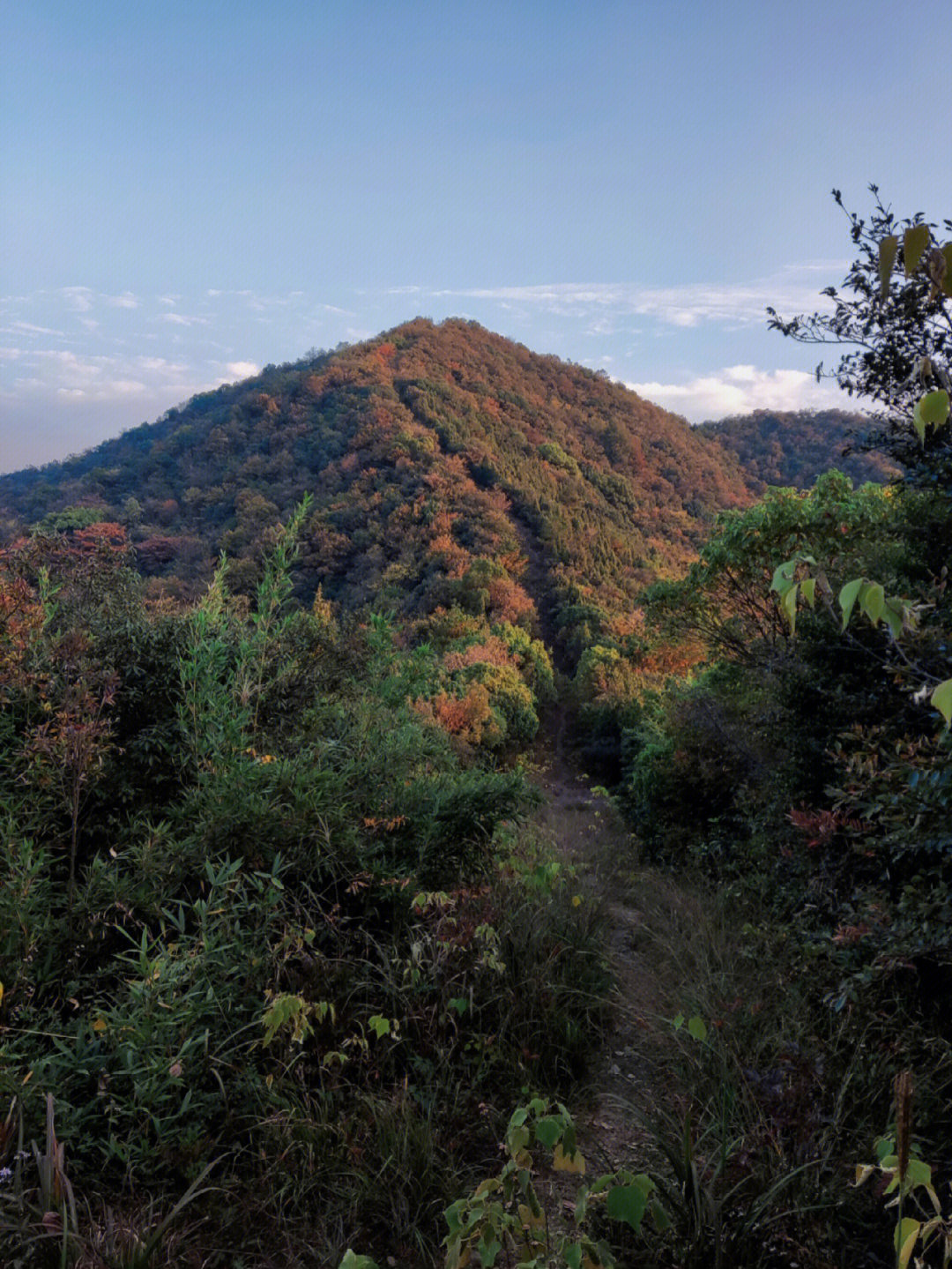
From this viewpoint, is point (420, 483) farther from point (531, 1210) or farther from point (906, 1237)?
point (906, 1237)

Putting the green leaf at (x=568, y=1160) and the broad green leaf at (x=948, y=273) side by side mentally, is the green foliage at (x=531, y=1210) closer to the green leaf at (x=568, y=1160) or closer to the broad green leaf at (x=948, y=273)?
the green leaf at (x=568, y=1160)

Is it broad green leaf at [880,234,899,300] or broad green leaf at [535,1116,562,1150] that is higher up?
broad green leaf at [880,234,899,300]

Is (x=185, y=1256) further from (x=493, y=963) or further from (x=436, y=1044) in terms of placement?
(x=493, y=963)

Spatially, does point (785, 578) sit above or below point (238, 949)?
above

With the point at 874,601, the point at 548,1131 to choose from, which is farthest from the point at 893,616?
the point at 548,1131

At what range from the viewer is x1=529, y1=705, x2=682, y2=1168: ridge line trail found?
280cm

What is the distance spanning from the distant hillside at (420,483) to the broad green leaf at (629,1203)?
18.0 meters

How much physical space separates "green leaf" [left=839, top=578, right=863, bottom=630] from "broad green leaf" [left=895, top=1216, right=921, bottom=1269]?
0.82m

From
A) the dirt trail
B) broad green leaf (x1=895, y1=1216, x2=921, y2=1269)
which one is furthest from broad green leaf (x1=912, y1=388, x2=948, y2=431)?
the dirt trail

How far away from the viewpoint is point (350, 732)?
4.44 meters

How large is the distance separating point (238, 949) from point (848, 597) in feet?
9.03

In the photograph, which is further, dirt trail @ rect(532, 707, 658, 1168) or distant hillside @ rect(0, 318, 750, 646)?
distant hillside @ rect(0, 318, 750, 646)

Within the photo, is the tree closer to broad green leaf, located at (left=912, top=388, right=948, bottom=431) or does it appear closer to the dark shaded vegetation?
the dark shaded vegetation

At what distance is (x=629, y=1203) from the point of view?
4.22ft
